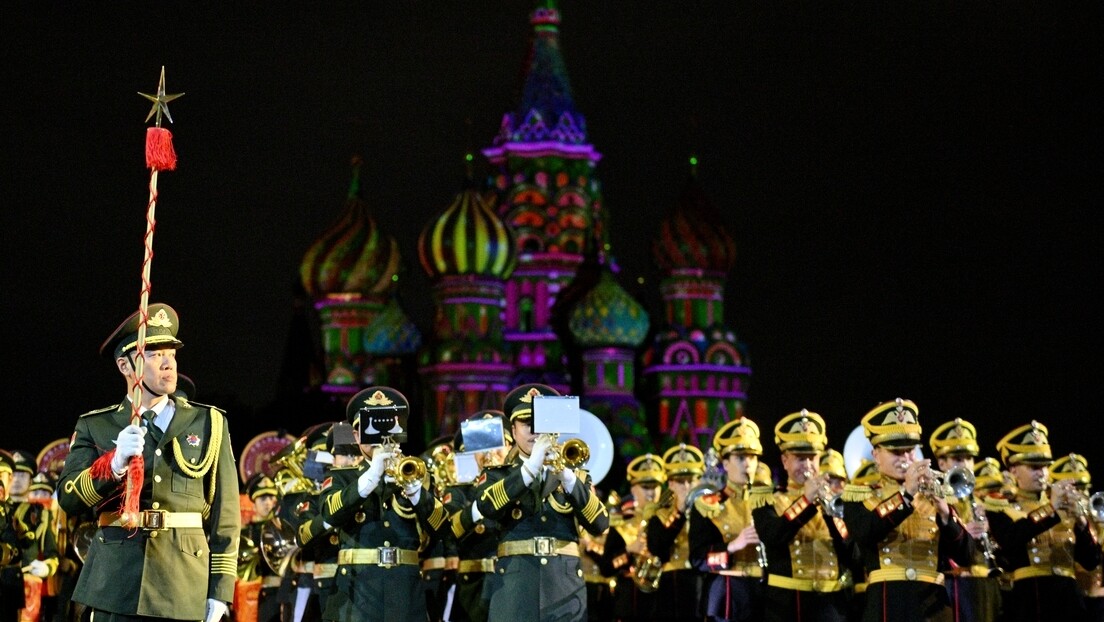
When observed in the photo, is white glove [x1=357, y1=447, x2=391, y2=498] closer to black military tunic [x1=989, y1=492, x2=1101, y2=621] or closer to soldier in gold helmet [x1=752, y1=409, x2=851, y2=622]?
soldier in gold helmet [x1=752, y1=409, x2=851, y2=622]

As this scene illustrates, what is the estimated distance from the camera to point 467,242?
48.2 metres

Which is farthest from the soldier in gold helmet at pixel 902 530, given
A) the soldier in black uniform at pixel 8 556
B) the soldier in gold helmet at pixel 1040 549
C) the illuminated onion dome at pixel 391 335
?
the illuminated onion dome at pixel 391 335

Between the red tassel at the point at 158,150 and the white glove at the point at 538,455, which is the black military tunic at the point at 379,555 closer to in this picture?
the white glove at the point at 538,455

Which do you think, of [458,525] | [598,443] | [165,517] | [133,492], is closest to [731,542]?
[458,525]

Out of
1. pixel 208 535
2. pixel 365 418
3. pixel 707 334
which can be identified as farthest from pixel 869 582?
pixel 707 334

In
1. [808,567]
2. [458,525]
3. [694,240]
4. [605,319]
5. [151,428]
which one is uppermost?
[694,240]

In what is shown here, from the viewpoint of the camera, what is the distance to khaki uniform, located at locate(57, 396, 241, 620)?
683 cm

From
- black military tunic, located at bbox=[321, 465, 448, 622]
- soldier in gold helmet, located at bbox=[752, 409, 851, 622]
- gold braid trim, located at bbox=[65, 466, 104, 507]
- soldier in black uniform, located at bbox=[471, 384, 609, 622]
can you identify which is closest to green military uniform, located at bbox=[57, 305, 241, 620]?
gold braid trim, located at bbox=[65, 466, 104, 507]

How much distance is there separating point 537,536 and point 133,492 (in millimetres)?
2549

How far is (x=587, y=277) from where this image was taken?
50.8m

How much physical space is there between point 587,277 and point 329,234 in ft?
25.4

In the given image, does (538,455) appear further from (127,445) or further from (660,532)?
(660,532)

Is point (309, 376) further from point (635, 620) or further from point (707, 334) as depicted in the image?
point (635, 620)

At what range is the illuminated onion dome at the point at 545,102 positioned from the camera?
2015 inches
